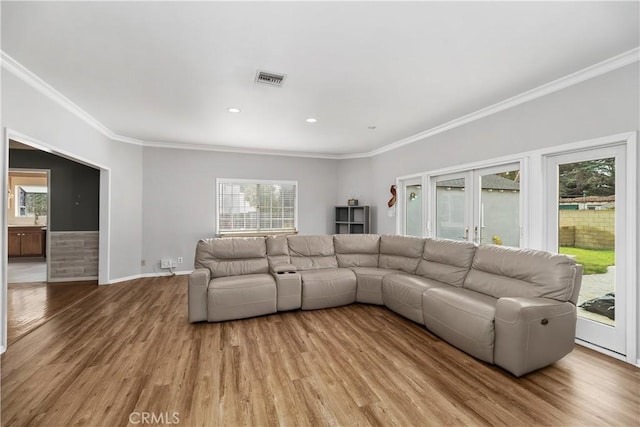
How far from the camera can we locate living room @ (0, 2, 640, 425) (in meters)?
1.91

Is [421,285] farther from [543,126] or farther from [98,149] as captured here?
[98,149]

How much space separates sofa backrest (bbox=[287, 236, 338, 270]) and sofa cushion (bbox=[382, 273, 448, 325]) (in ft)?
3.11

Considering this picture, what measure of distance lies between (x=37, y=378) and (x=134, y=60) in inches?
108

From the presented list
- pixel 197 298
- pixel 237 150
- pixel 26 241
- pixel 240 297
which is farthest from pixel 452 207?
pixel 26 241

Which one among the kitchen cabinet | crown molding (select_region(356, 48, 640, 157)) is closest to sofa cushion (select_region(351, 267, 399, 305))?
crown molding (select_region(356, 48, 640, 157))

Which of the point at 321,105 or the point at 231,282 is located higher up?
the point at 321,105

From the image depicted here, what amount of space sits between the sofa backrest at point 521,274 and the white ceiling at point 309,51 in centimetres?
180

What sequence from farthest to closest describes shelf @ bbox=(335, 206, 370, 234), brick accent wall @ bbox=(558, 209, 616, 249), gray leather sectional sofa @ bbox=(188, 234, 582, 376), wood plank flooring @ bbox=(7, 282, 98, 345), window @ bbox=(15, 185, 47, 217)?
window @ bbox=(15, 185, 47, 217) → shelf @ bbox=(335, 206, 370, 234) → wood plank flooring @ bbox=(7, 282, 98, 345) → brick accent wall @ bbox=(558, 209, 616, 249) → gray leather sectional sofa @ bbox=(188, 234, 582, 376)

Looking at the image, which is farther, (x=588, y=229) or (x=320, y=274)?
(x=320, y=274)

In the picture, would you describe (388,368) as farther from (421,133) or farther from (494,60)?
(421,133)

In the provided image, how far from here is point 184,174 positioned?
5.76 m

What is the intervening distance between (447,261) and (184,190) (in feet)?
16.6

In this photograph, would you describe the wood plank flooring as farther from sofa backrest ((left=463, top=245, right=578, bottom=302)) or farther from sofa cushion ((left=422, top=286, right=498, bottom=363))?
sofa backrest ((left=463, top=245, right=578, bottom=302))

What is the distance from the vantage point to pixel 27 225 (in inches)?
302
